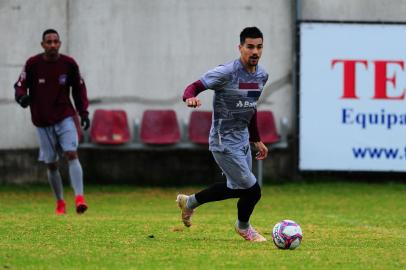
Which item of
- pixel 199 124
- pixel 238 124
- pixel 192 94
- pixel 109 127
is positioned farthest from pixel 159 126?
pixel 192 94

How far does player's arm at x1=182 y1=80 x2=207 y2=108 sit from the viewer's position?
9992 mm

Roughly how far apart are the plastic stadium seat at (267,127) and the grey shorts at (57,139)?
20.6ft

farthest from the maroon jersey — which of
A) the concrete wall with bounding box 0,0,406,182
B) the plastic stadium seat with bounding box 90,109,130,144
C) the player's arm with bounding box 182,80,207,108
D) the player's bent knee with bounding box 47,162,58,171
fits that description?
the concrete wall with bounding box 0,0,406,182

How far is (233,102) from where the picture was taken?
36.0ft

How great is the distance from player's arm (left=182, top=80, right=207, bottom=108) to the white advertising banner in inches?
438

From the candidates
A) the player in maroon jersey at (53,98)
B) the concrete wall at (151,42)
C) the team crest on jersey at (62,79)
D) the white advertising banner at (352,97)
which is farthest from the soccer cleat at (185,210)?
the white advertising banner at (352,97)

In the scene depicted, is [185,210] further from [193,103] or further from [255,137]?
[193,103]

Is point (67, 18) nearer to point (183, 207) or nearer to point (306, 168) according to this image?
point (306, 168)

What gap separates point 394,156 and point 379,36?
2.38 meters

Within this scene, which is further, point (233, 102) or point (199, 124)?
point (199, 124)

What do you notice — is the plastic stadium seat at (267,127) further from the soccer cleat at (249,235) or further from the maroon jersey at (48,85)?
the soccer cleat at (249,235)

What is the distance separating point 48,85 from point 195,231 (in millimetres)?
4194

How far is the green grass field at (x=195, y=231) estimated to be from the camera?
8.90 meters

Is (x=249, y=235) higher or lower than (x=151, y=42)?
lower
